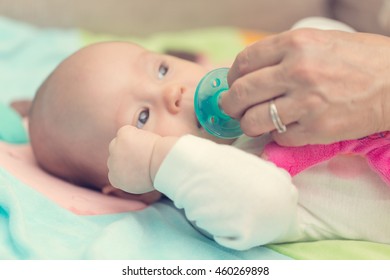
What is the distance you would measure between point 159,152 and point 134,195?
264 mm

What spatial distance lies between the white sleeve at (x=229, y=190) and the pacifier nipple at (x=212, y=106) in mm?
110

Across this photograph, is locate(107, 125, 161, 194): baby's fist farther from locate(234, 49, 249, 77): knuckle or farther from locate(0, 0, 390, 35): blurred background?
locate(0, 0, 390, 35): blurred background

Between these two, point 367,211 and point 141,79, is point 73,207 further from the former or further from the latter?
point 367,211

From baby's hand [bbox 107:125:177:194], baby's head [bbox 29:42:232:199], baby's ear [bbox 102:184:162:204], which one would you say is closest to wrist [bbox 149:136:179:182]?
baby's hand [bbox 107:125:177:194]

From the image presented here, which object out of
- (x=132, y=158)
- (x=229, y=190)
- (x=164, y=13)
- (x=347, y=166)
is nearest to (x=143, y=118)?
(x=132, y=158)

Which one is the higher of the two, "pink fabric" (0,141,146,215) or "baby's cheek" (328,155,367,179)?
"baby's cheek" (328,155,367,179)

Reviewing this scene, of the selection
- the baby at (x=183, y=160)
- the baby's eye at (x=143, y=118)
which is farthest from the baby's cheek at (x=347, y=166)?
the baby's eye at (x=143, y=118)

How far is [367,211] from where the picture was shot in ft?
3.35

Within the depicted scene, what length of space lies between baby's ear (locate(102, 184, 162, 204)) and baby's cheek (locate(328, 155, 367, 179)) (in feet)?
1.21

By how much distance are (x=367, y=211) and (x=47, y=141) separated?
0.66 m

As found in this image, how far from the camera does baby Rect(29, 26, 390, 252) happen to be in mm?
921

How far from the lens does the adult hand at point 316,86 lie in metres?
0.89

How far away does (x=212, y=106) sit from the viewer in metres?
1.05

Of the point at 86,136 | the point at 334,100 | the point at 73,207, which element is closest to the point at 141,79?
the point at 86,136
